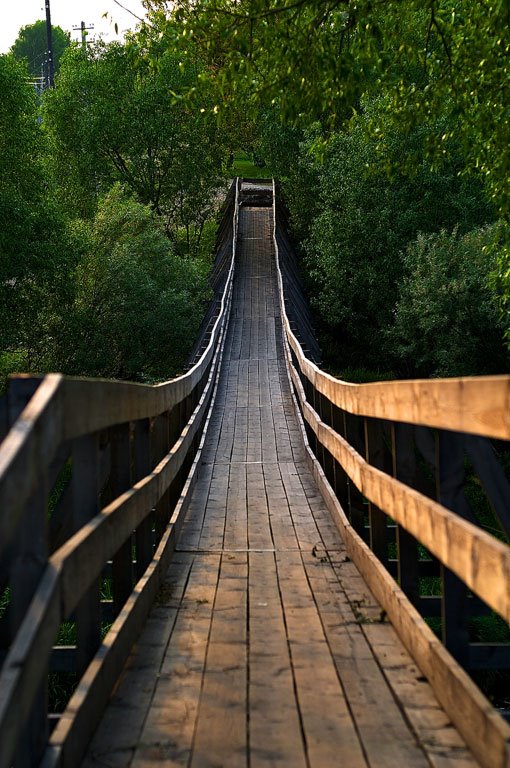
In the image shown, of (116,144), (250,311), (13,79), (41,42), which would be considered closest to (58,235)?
(13,79)

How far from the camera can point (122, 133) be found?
1623 inches

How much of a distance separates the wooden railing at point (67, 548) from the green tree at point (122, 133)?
3665cm

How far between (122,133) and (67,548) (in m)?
40.1

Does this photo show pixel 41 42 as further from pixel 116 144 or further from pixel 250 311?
pixel 250 311

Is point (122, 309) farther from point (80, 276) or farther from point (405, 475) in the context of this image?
point (405, 475)

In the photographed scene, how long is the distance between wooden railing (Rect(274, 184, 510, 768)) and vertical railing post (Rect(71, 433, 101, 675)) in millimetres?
1086

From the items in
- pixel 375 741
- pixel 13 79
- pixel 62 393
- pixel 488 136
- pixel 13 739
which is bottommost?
pixel 375 741

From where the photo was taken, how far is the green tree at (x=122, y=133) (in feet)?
134

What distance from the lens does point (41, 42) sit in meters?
143

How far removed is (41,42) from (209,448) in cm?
14335

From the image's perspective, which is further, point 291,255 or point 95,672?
point 291,255

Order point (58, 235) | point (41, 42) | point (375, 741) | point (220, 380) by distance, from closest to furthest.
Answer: point (375, 741) < point (220, 380) < point (58, 235) < point (41, 42)

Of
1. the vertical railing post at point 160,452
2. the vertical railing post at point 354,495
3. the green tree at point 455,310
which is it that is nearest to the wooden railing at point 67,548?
the vertical railing post at point 160,452

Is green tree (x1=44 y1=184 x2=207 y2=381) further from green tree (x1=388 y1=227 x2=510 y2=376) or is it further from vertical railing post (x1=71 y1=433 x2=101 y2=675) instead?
vertical railing post (x1=71 y1=433 x2=101 y2=675)
